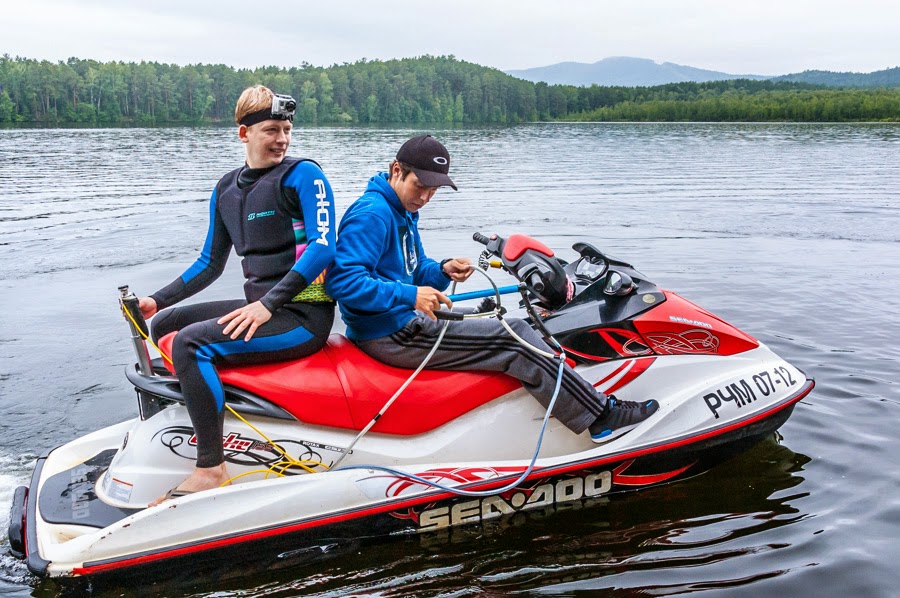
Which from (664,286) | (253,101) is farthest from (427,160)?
(664,286)

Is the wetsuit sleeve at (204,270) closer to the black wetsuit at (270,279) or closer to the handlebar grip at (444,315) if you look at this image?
the black wetsuit at (270,279)

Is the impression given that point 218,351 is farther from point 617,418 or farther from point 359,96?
point 359,96

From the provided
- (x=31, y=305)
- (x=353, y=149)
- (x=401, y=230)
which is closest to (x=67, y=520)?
(x=401, y=230)

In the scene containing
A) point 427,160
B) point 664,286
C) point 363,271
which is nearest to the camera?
point 363,271

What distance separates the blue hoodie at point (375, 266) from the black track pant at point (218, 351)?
7.7 inches

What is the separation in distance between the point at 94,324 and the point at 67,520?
5403 mm

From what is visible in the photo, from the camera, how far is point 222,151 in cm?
3803

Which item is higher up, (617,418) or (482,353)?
(482,353)

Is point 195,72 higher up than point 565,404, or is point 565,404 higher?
point 195,72

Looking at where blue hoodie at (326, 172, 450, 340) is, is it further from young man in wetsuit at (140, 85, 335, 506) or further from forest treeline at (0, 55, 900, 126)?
forest treeline at (0, 55, 900, 126)

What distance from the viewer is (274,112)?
3.56 metres

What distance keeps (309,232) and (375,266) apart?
15.2 inches

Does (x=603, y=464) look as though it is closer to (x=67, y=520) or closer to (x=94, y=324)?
(x=67, y=520)

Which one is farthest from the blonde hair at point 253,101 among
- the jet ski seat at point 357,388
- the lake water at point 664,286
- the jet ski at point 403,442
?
the lake water at point 664,286
